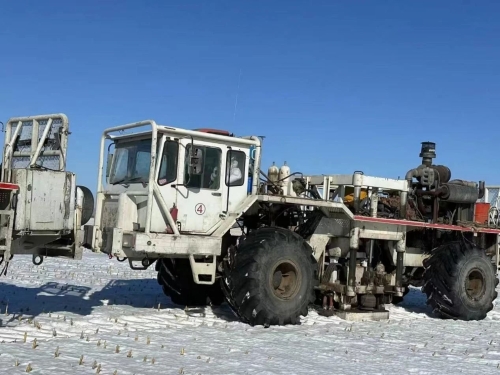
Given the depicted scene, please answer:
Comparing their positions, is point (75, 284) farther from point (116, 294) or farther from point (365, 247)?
point (365, 247)

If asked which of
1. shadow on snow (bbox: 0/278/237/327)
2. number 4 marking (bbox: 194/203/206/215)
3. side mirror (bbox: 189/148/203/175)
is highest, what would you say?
side mirror (bbox: 189/148/203/175)

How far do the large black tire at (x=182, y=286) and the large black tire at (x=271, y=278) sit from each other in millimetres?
1658

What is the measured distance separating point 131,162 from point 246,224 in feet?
7.58

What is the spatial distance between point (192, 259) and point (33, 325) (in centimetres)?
240

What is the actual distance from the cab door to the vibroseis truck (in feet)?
0.06

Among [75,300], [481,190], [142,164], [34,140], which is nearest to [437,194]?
[481,190]

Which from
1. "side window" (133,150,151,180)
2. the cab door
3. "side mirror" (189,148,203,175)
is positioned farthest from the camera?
"side window" (133,150,151,180)

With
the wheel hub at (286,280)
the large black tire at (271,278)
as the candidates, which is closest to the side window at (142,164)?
the large black tire at (271,278)

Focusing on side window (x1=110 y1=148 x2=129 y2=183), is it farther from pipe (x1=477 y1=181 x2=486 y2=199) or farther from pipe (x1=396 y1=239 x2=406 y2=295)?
→ pipe (x1=477 y1=181 x2=486 y2=199)

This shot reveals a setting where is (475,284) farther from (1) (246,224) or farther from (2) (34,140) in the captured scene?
(2) (34,140)

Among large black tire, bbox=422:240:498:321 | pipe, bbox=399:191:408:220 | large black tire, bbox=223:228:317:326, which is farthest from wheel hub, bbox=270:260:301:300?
large black tire, bbox=422:240:498:321

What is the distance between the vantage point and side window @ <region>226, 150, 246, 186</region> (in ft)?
33.8

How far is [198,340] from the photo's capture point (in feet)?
27.6

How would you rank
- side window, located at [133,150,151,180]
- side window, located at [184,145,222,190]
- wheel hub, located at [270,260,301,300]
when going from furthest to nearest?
wheel hub, located at [270,260,301,300], side window, located at [184,145,222,190], side window, located at [133,150,151,180]
